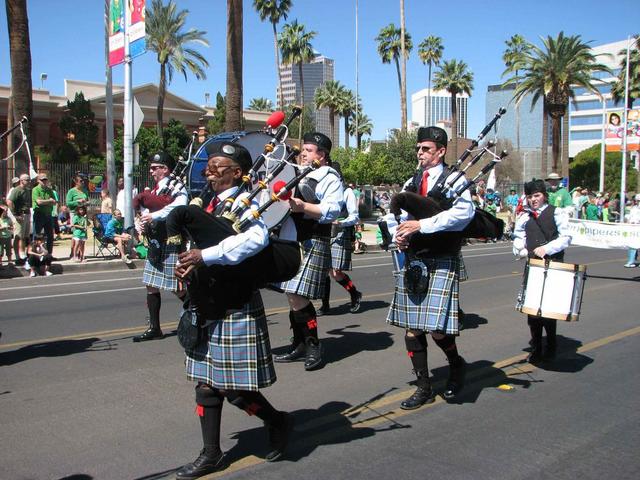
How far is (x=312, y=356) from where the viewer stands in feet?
20.0

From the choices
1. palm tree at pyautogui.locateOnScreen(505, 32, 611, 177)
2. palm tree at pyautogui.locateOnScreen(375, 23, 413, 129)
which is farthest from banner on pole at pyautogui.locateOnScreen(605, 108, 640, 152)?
palm tree at pyautogui.locateOnScreen(375, 23, 413, 129)

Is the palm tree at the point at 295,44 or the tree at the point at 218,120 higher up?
the palm tree at the point at 295,44

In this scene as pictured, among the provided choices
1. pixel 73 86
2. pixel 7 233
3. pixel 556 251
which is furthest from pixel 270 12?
pixel 556 251

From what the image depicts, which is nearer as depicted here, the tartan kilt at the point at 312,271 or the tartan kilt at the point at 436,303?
the tartan kilt at the point at 436,303

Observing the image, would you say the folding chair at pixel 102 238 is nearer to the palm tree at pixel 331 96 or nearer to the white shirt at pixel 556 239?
the white shirt at pixel 556 239

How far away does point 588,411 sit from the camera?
16.4 feet

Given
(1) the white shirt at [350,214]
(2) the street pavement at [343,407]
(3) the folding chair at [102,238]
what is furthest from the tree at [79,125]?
(1) the white shirt at [350,214]

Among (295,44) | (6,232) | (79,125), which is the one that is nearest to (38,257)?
(6,232)

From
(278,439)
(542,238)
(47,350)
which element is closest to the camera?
(278,439)

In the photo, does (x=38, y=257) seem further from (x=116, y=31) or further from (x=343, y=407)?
(x=343, y=407)

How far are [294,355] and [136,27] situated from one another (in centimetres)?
1148

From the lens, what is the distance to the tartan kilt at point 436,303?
488 cm

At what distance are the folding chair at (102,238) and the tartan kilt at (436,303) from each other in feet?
38.8

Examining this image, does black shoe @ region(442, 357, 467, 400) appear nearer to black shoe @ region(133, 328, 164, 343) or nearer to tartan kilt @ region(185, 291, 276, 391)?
tartan kilt @ region(185, 291, 276, 391)
